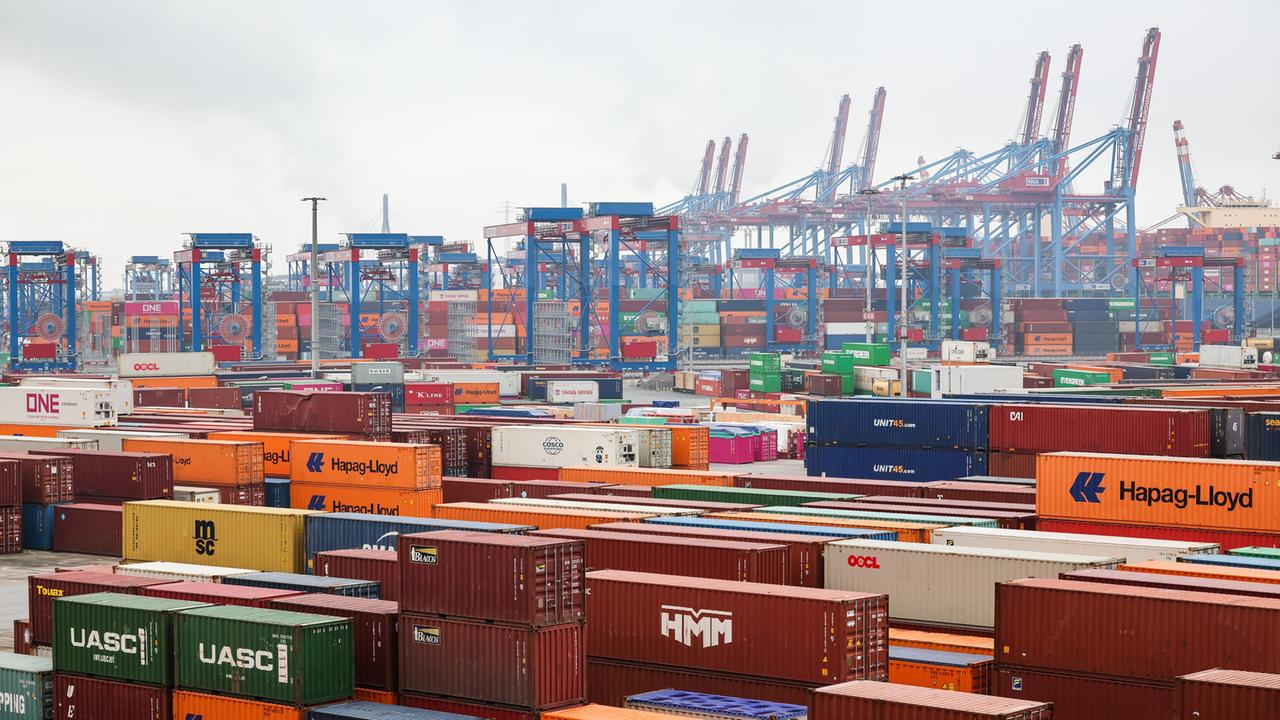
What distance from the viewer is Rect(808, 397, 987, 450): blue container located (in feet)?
139

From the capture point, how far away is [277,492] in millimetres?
43250

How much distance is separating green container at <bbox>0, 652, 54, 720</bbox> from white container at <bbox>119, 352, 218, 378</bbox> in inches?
2778

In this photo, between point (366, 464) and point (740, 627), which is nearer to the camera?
point (740, 627)

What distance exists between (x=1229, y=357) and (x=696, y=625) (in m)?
95.1

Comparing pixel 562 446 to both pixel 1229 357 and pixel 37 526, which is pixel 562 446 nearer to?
pixel 37 526

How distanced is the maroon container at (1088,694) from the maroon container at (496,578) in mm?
5992

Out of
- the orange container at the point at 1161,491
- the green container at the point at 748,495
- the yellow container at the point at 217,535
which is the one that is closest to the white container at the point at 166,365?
the yellow container at the point at 217,535

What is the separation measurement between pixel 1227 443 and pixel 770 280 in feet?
366

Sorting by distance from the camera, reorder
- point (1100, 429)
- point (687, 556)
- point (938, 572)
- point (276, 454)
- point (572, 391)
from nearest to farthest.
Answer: point (938, 572), point (687, 556), point (1100, 429), point (276, 454), point (572, 391)

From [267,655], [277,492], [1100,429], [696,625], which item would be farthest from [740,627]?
[277,492]

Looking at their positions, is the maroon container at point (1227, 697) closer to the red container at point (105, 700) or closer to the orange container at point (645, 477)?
the red container at point (105, 700)

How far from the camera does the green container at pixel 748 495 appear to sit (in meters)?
34.0

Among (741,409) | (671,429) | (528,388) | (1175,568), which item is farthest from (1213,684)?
(528,388)

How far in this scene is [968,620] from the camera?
77.1 ft
